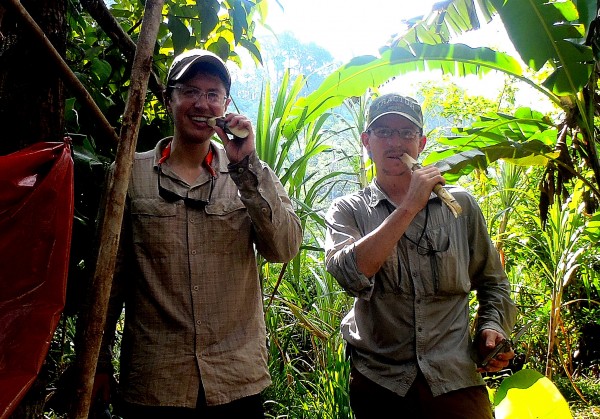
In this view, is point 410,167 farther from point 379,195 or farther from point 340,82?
point 340,82

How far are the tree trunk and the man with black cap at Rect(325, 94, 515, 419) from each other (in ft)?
2.64

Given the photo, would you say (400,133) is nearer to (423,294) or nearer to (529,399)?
(423,294)

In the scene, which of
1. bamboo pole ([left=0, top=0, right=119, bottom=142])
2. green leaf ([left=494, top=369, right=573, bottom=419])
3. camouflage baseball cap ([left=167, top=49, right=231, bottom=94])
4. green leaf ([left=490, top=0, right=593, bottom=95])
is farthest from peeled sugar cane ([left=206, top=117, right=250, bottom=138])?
green leaf ([left=490, top=0, right=593, bottom=95])

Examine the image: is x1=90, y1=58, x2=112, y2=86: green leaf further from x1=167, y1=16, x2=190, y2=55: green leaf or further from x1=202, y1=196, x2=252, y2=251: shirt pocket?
x1=202, y1=196, x2=252, y2=251: shirt pocket

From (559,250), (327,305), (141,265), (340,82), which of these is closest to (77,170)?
(141,265)

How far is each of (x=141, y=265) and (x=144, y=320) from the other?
13 centimetres

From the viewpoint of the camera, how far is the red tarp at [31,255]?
105 cm

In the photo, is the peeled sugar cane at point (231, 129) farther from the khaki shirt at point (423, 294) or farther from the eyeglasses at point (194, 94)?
the khaki shirt at point (423, 294)

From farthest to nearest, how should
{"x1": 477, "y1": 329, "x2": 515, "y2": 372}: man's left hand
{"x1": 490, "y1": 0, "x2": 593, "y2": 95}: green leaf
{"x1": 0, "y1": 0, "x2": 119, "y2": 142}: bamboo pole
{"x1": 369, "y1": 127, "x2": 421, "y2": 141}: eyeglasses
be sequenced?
{"x1": 490, "y1": 0, "x2": 593, "y2": 95}: green leaf → {"x1": 369, "y1": 127, "x2": 421, "y2": 141}: eyeglasses → {"x1": 477, "y1": 329, "x2": 515, "y2": 372}: man's left hand → {"x1": 0, "y1": 0, "x2": 119, "y2": 142}: bamboo pole

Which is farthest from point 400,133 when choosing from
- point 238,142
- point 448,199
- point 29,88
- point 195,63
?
point 29,88

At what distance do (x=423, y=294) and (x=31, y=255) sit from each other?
3.08 ft

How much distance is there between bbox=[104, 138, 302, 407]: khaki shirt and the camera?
1.26m

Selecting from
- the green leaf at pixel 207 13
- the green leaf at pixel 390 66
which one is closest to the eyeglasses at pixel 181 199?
the green leaf at pixel 207 13

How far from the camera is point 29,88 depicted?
135cm
